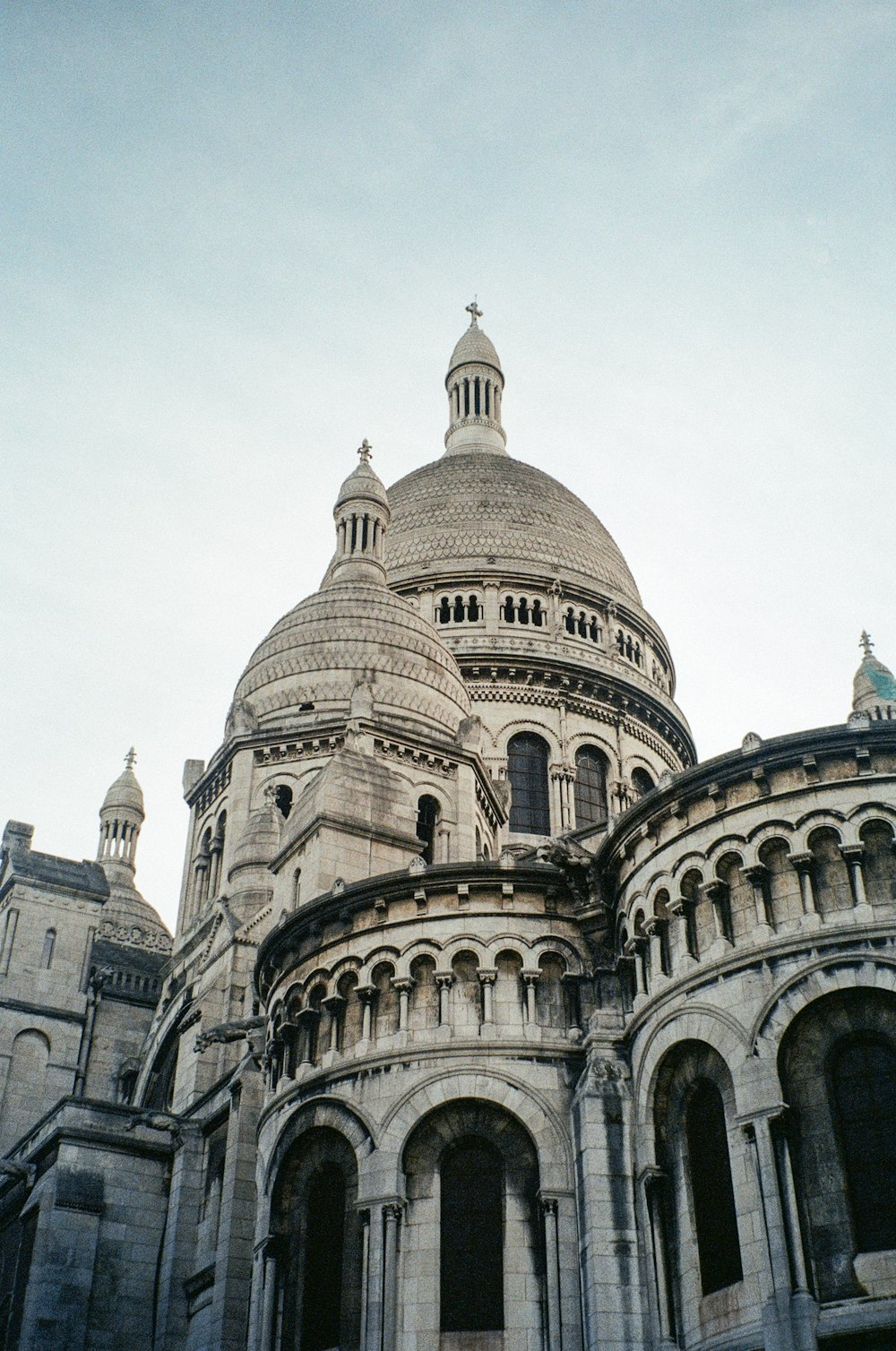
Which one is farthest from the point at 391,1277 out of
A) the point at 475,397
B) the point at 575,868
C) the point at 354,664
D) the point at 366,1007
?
the point at 475,397

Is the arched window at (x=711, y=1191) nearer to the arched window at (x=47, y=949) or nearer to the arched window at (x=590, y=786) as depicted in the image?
Result: the arched window at (x=47, y=949)

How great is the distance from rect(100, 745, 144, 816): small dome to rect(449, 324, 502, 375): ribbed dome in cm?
2525

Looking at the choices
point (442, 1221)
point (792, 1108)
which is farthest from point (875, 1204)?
point (442, 1221)

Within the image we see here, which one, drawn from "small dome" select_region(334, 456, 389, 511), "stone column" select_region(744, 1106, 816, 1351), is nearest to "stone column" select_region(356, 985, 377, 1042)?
"stone column" select_region(744, 1106, 816, 1351)

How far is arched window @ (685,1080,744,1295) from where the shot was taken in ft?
74.1

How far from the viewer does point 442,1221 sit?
26.0 m

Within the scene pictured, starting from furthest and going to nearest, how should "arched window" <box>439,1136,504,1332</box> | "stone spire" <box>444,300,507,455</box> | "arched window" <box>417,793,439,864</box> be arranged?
"stone spire" <box>444,300,507,455</box> < "arched window" <box>417,793,439,864</box> < "arched window" <box>439,1136,504,1332</box>

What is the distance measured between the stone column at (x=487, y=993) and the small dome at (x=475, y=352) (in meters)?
51.9

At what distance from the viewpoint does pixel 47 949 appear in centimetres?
4534

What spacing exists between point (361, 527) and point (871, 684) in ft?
60.6

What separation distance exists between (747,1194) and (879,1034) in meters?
3.00

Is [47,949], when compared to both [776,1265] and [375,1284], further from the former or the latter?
[776,1265]

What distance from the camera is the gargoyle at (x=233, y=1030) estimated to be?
3219cm

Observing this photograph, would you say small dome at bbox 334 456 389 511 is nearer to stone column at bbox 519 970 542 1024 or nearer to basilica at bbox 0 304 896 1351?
basilica at bbox 0 304 896 1351
